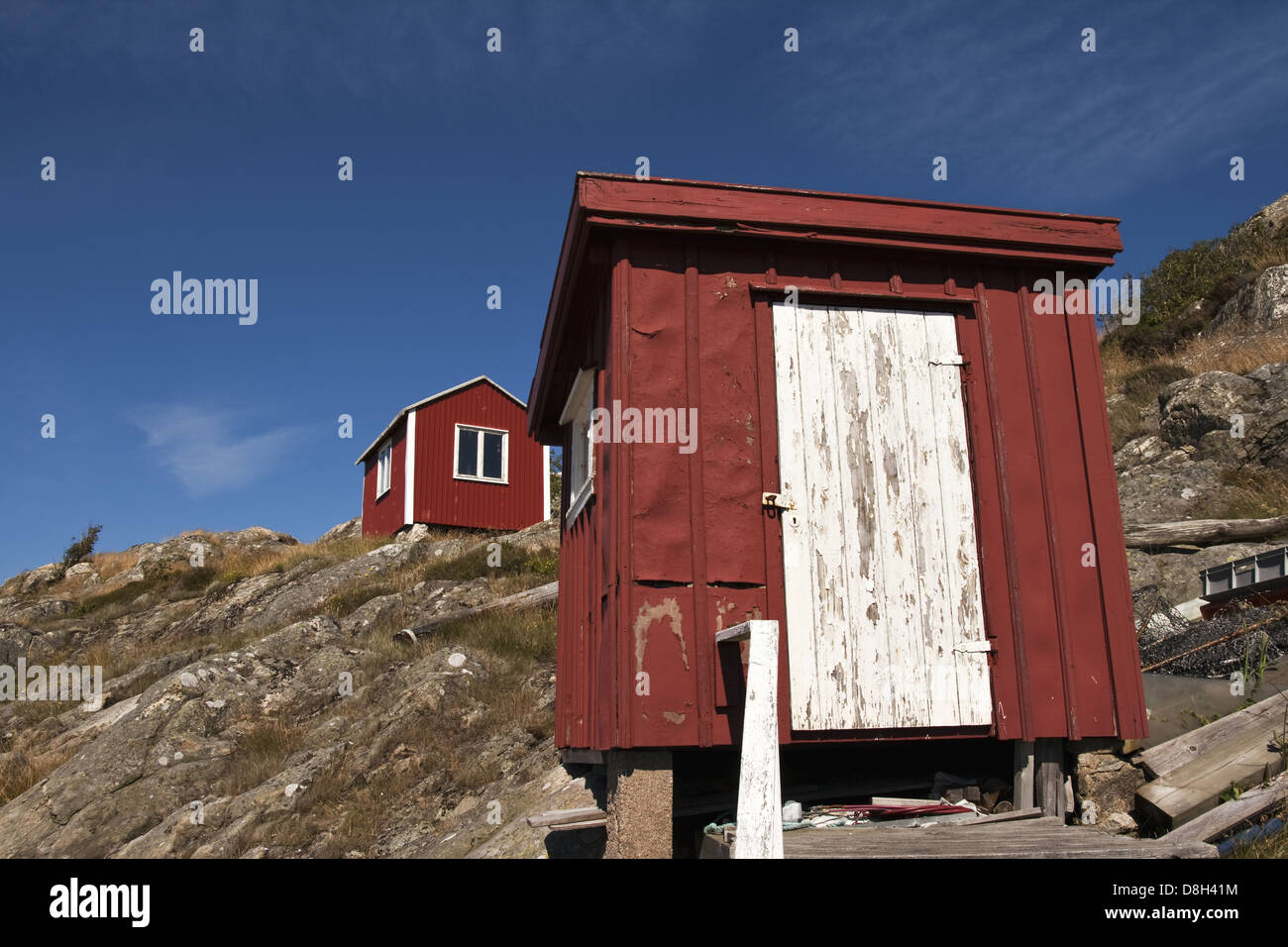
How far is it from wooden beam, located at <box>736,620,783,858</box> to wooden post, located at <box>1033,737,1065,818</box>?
104 inches

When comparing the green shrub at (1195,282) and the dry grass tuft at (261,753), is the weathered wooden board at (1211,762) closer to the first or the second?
the dry grass tuft at (261,753)

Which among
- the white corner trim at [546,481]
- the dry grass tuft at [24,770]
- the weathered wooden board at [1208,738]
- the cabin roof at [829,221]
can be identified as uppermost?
the white corner trim at [546,481]

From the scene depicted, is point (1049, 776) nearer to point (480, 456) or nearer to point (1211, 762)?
point (1211, 762)

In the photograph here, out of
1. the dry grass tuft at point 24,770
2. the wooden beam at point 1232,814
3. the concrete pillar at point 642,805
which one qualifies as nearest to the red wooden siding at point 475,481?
the dry grass tuft at point 24,770

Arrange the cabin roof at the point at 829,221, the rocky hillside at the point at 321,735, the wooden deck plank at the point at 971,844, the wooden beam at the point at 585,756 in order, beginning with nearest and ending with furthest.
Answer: the wooden deck plank at the point at 971,844
the cabin roof at the point at 829,221
the wooden beam at the point at 585,756
the rocky hillside at the point at 321,735

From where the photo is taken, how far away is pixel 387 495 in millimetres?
25422

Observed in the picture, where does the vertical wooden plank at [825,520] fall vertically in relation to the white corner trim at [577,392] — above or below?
below

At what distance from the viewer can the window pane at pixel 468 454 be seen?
80.1 feet

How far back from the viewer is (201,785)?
1108cm

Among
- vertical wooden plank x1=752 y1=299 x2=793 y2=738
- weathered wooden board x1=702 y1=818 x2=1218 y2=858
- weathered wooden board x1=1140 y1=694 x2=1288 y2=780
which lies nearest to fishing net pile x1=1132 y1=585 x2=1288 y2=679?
weathered wooden board x1=1140 y1=694 x2=1288 y2=780

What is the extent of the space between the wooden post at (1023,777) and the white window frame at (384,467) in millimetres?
21527

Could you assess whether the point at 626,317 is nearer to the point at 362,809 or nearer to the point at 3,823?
the point at 362,809

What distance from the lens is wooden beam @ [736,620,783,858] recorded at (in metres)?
3.79

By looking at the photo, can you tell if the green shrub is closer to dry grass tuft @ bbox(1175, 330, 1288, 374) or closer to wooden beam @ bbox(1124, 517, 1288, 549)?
dry grass tuft @ bbox(1175, 330, 1288, 374)
